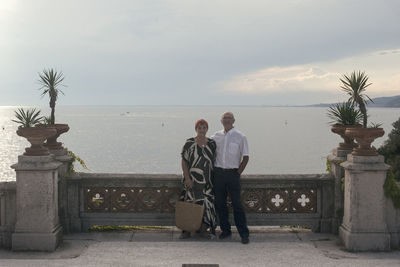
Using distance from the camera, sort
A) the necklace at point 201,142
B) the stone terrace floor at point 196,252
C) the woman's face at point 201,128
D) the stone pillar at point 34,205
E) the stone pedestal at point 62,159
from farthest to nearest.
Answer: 1. the stone pedestal at point 62,159
2. the necklace at point 201,142
3. the woman's face at point 201,128
4. the stone pillar at point 34,205
5. the stone terrace floor at point 196,252

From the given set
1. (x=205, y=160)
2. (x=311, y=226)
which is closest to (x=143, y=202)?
(x=205, y=160)

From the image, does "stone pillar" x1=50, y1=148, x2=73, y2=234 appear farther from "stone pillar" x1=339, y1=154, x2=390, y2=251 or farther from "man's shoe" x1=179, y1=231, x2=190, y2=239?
"stone pillar" x1=339, y1=154, x2=390, y2=251

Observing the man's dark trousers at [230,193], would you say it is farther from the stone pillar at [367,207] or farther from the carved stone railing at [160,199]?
the stone pillar at [367,207]

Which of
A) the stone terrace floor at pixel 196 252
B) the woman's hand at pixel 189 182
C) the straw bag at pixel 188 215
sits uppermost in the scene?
the woman's hand at pixel 189 182

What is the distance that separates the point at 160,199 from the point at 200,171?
1.20 metres

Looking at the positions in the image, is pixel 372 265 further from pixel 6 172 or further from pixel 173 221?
pixel 6 172

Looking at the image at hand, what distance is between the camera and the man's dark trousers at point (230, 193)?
23.7 feet

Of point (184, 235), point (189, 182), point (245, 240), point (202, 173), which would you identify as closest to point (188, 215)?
point (184, 235)

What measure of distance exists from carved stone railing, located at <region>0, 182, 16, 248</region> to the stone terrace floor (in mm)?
239

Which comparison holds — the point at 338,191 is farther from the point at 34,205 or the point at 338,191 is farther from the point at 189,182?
the point at 34,205

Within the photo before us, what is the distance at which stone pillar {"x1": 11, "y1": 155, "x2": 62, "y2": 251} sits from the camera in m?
6.90

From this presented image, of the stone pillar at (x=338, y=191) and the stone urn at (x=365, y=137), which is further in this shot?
the stone pillar at (x=338, y=191)

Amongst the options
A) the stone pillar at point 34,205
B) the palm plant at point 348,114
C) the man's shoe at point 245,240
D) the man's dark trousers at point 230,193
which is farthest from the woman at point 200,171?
the palm plant at point 348,114

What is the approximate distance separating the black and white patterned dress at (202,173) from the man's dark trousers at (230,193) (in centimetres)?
11
